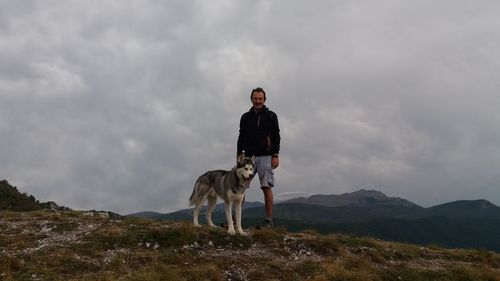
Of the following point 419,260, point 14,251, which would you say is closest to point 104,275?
point 14,251

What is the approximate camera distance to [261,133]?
15.7 meters

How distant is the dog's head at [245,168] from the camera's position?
1410 centimetres

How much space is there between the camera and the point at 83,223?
1594 cm

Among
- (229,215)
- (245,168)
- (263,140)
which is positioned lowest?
(229,215)

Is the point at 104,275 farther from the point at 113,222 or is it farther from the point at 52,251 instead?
the point at 113,222

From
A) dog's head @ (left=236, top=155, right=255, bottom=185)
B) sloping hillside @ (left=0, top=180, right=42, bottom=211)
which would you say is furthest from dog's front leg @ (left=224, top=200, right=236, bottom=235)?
sloping hillside @ (left=0, top=180, right=42, bottom=211)

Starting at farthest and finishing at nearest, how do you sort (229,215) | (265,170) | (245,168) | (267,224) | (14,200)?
(14,200)
(267,224)
(265,170)
(229,215)
(245,168)

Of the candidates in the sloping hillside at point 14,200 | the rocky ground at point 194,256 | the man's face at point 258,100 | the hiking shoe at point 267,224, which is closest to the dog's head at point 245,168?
the rocky ground at point 194,256

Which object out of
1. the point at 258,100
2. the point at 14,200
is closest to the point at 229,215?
the point at 258,100

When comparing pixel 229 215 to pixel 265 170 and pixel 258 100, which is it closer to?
pixel 265 170

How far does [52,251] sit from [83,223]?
149 inches

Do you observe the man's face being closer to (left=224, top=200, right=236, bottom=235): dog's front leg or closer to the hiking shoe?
A: (left=224, top=200, right=236, bottom=235): dog's front leg

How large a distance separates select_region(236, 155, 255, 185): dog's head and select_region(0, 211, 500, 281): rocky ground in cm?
201

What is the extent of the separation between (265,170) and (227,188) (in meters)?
1.72
